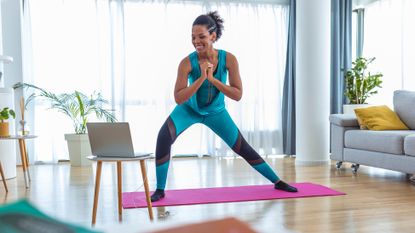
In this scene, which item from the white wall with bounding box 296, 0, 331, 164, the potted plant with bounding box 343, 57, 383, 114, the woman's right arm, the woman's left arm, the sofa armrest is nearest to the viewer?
the woman's right arm

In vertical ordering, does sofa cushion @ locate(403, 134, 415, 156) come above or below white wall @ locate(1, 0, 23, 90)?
below

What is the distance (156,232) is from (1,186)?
155 inches

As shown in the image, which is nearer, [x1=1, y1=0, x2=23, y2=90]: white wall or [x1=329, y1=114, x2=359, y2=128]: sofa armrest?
Answer: [x1=329, y1=114, x2=359, y2=128]: sofa armrest

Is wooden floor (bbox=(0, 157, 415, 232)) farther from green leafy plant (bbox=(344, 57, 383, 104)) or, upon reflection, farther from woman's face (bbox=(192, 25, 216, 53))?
woman's face (bbox=(192, 25, 216, 53))

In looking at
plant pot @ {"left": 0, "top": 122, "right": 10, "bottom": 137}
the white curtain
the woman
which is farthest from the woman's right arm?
the white curtain

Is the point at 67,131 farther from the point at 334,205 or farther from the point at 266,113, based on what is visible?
the point at 334,205

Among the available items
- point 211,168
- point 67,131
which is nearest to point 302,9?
point 211,168

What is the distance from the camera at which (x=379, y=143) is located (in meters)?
4.11

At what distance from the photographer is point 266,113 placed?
628 centimetres

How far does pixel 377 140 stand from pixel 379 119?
14.5 inches

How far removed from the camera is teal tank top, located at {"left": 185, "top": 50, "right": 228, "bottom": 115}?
3297 mm

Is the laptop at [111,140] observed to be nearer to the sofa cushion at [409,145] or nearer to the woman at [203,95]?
the woman at [203,95]

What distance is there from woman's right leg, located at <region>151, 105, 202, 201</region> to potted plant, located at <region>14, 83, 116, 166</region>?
Answer: 229 cm

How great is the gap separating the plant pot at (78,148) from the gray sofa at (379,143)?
9.81 feet
